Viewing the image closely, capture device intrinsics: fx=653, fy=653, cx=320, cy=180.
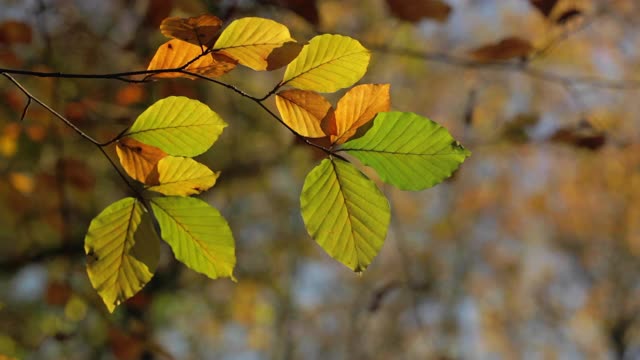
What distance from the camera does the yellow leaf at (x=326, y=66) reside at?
1.21 ft

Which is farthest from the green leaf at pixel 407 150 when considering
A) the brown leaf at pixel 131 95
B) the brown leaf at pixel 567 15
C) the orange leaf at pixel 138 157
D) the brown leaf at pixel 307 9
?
the brown leaf at pixel 131 95

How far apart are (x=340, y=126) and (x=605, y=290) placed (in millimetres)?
7608

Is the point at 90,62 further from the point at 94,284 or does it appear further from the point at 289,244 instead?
the point at 289,244

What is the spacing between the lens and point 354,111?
1.18 ft

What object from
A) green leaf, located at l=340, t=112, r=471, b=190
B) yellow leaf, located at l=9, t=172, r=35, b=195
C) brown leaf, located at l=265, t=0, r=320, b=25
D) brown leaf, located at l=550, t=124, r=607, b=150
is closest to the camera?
green leaf, located at l=340, t=112, r=471, b=190

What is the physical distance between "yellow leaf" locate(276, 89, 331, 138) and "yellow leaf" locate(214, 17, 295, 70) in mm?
23

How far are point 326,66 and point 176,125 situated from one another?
0.30 feet

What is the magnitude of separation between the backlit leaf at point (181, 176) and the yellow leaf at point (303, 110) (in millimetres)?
59

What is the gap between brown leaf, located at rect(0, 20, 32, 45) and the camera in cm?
120

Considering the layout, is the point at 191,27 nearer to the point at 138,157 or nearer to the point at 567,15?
the point at 138,157

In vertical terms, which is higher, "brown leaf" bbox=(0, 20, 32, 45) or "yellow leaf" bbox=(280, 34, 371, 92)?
"yellow leaf" bbox=(280, 34, 371, 92)

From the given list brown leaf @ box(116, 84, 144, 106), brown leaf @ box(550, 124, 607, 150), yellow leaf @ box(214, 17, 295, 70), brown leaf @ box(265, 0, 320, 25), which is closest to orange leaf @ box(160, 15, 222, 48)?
yellow leaf @ box(214, 17, 295, 70)

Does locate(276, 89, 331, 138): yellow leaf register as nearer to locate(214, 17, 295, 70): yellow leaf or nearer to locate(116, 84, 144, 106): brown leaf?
locate(214, 17, 295, 70): yellow leaf

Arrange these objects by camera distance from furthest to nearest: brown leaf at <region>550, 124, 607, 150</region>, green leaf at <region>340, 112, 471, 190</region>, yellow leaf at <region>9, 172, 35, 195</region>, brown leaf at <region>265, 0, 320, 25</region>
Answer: yellow leaf at <region>9, 172, 35, 195</region> → brown leaf at <region>550, 124, 607, 150</region> → brown leaf at <region>265, 0, 320, 25</region> → green leaf at <region>340, 112, 471, 190</region>
